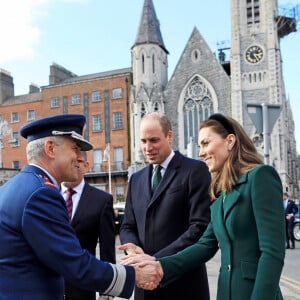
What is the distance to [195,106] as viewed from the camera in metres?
39.6

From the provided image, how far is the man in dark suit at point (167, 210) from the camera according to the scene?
3.45 m

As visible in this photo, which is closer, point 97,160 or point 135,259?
point 135,259

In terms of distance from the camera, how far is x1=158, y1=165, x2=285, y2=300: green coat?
250cm

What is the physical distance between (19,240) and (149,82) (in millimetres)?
39025

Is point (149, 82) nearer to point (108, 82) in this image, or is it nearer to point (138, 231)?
point (108, 82)

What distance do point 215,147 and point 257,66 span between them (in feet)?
118

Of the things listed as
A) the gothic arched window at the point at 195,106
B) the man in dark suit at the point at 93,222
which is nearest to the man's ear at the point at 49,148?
the man in dark suit at the point at 93,222

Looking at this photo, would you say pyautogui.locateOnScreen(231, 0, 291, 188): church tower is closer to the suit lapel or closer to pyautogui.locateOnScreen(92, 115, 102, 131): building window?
pyautogui.locateOnScreen(92, 115, 102, 131): building window

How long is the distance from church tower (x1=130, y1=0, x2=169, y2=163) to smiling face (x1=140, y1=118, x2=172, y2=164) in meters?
35.1

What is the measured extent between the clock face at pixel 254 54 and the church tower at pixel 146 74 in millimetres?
8263

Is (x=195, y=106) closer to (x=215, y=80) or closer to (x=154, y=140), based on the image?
(x=215, y=80)

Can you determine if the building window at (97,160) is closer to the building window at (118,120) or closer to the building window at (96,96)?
the building window at (118,120)

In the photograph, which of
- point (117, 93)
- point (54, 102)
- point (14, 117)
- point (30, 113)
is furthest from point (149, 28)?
point (14, 117)

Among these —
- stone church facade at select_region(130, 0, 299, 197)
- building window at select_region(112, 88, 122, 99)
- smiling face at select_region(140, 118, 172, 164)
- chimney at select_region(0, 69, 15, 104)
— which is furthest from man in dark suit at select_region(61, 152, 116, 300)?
chimney at select_region(0, 69, 15, 104)
